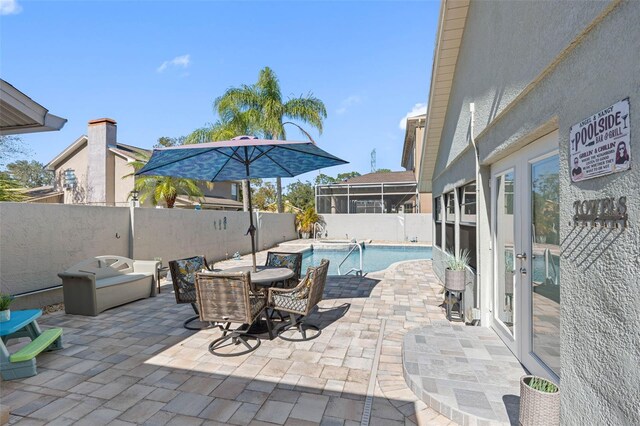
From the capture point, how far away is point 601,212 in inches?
78.7

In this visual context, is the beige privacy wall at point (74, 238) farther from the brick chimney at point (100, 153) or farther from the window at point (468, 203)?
the brick chimney at point (100, 153)

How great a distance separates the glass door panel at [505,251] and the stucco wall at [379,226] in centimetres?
1646

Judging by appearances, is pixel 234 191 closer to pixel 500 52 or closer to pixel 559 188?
pixel 500 52

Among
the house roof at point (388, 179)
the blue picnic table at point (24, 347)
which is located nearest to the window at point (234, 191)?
the house roof at point (388, 179)

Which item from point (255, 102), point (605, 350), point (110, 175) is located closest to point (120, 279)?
point (605, 350)

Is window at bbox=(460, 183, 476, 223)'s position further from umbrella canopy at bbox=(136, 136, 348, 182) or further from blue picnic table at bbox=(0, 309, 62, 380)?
blue picnic table at bbox=(0, 309, 62, 380)

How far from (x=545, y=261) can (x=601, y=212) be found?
4.65 feet

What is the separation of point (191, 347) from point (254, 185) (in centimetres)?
3531

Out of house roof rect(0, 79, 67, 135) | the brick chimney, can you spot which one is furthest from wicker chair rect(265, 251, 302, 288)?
the brick chimney

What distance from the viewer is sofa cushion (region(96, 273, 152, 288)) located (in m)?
6.22

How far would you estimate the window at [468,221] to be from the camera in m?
5.67

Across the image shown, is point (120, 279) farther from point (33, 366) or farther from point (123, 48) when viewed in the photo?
point (123, 48)

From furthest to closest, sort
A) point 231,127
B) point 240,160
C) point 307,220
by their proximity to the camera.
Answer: point 307,220 < point 231,127 < point 240,160

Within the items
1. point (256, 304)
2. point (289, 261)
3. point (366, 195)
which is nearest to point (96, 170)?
point (366, 195)
